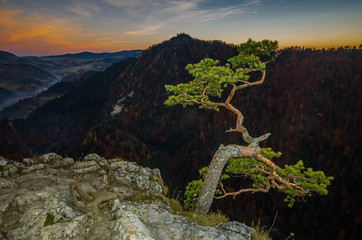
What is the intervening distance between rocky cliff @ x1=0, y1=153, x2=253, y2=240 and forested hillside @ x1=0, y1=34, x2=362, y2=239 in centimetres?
390

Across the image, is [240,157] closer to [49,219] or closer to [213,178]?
[213,178]

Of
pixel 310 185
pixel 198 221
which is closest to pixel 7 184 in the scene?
pixel 198 221

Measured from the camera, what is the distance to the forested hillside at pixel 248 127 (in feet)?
172

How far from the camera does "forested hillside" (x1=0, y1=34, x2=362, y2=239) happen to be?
5234cm

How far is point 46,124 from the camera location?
136 metres

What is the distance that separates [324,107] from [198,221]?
100965 mm

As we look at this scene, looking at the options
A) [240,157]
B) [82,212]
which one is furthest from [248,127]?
[82,212]

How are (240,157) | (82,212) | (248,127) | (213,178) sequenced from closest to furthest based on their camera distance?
(82,212)
(213,178)
(240,157)
(248,127)

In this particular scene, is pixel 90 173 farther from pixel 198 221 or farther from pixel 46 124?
pixel 46 124

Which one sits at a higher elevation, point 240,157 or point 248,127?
point 240,157

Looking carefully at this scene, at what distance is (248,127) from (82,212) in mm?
88520

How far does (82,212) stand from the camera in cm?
470

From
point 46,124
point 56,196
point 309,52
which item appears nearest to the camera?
point 56,196

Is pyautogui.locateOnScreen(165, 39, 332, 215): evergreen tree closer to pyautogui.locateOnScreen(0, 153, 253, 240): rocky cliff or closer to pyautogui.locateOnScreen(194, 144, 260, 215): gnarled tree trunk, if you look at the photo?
pyautogui.locateOnScreen(194, 144, 260, 215): gnarled tree trunk
